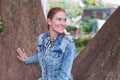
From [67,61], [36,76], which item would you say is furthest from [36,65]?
[67,61]

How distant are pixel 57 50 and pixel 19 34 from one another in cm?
137

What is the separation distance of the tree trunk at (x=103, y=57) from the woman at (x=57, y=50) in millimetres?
1011

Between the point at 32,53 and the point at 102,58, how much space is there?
2.62 ft

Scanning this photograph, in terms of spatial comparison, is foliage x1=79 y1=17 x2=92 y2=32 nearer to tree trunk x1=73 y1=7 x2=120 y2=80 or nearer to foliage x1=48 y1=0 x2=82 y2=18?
foliage x1=48 y1=0 x2=82 y2=18

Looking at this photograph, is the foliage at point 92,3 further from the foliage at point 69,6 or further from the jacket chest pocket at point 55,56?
the jacket chest pocket at point 55,56

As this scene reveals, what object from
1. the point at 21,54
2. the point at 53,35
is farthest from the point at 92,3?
the point at 53,35

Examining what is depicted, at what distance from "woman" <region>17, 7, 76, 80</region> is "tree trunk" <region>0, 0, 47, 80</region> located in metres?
1.03

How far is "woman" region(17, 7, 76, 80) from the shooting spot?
110 inches

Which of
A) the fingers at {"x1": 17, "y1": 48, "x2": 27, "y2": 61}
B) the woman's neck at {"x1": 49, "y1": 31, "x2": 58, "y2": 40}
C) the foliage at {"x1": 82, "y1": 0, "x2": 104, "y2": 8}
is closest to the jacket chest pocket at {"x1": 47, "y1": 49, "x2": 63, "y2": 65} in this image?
the woman's neck at {"x1": 49, "y1": 31, "x2": 58, "y2": 40}

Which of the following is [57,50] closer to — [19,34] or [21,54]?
[21,54]

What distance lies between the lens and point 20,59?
3.76 metres

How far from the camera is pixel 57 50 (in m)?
2.83

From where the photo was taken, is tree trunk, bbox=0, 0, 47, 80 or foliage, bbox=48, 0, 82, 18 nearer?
tree trunk, bbox=0, 0, 47, 80

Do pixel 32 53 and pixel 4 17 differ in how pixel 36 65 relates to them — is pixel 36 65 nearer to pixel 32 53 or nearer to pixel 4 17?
pixel 32 53
